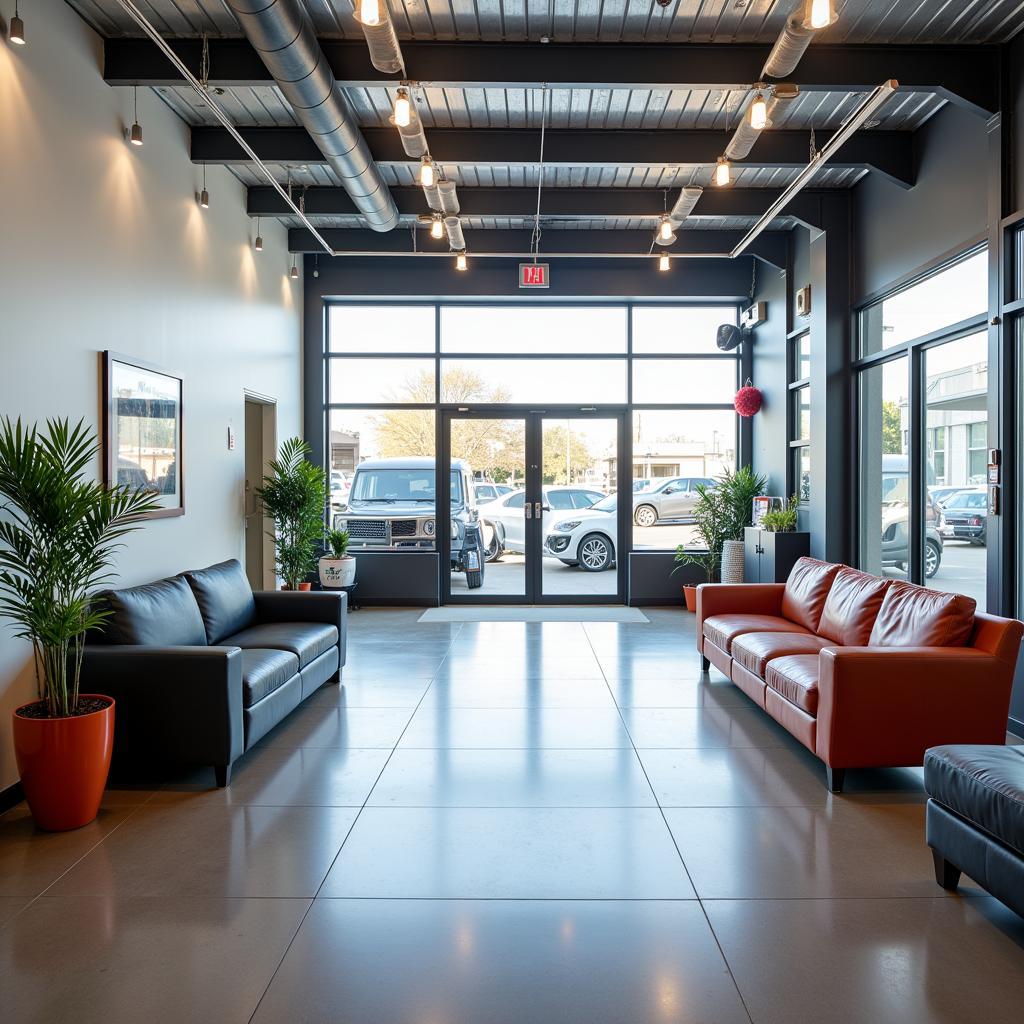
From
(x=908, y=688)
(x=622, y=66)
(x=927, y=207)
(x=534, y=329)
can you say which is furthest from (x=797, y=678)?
(x=534, y=329)

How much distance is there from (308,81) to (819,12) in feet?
8.04

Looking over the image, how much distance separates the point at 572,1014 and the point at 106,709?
2250 mm

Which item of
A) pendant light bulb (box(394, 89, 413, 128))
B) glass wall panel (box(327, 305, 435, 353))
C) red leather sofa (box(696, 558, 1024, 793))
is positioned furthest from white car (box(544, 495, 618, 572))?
pendant light bulb (box(394, 89, 413, 128))

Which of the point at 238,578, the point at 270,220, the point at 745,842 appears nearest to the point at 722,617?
the point at 745,842

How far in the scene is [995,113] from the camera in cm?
448

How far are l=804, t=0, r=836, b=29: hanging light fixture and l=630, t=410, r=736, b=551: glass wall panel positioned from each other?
5.65 metres

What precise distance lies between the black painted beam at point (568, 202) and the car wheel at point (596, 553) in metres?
3.58

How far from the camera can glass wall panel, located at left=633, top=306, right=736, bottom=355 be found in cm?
877

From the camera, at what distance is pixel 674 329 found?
346 inches

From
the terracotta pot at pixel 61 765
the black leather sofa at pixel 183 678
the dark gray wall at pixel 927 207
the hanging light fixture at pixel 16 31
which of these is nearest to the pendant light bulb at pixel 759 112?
the dark gray wall at pixel 927 207

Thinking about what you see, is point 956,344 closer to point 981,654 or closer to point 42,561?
point 981,654

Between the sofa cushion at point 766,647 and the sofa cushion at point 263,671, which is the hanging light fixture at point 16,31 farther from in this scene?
the sofa cushion at point 766,647

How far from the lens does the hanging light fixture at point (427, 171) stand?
4949mm

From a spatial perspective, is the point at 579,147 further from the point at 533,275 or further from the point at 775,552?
the point at 775,552
